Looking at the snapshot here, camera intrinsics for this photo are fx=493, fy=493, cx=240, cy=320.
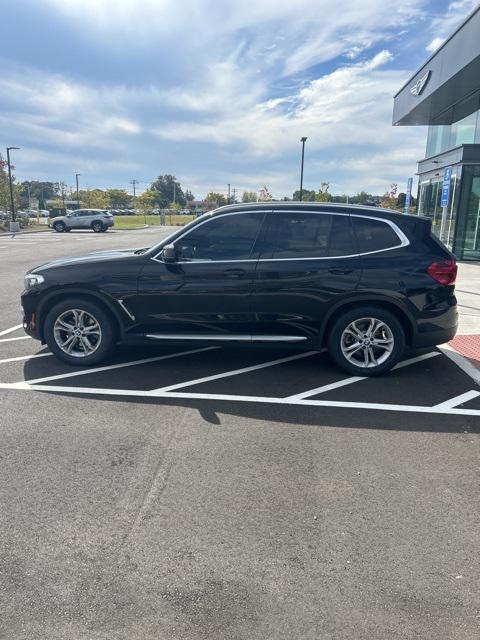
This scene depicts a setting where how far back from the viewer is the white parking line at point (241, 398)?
4.55 metres

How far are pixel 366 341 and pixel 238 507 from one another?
287 cm

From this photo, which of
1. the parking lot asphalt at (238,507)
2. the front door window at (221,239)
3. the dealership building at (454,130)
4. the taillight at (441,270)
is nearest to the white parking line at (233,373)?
the parking lot asphalt at (238,507)

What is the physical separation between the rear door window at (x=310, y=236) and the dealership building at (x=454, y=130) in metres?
9.34

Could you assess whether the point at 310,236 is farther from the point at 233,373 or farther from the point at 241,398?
the point at 241,398

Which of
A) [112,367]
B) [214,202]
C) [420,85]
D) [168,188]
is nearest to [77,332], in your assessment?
[112,367]

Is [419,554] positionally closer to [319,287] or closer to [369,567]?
[369,567]

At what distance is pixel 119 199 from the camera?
128 metres

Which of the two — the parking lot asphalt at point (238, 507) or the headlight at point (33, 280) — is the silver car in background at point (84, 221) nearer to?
the headlight at point (33, 280)

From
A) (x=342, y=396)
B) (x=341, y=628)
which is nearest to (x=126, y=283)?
(x=342, y=396)

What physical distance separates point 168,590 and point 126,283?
3570mm

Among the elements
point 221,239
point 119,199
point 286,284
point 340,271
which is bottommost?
point 286,284

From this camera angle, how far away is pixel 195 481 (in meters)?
3.33

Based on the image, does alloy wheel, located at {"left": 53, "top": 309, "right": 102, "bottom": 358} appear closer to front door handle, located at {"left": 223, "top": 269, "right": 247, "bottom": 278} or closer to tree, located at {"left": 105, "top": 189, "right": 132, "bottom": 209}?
front door handle, located at {"left": 223, "top": 269, "right": 247, "bottom": 278}

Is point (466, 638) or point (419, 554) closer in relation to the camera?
point (466, 638)
